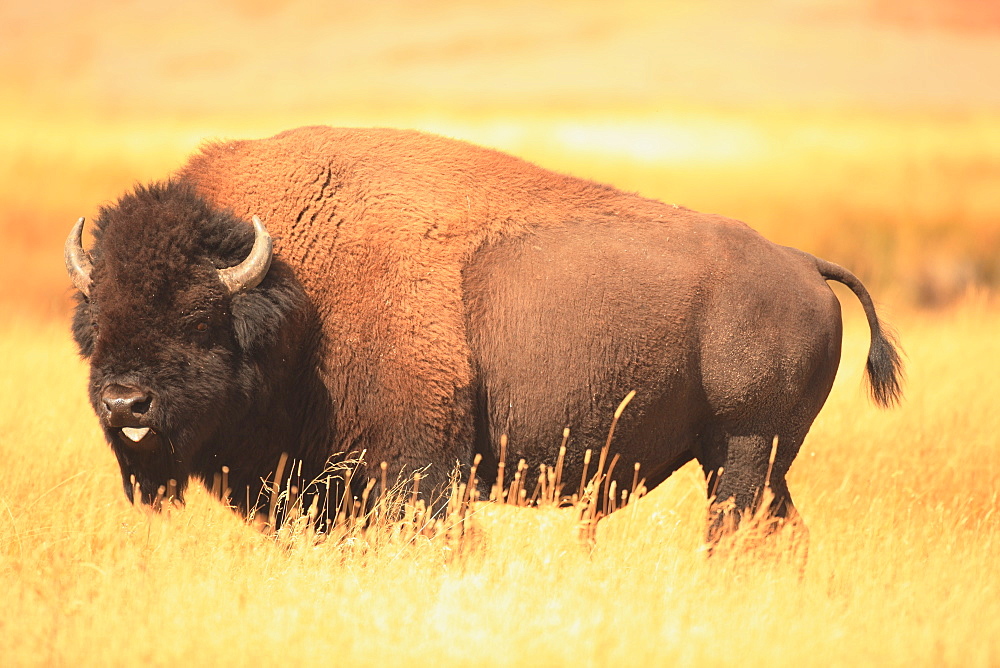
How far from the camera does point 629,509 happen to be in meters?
5.94

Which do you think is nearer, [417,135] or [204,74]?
[417,135]

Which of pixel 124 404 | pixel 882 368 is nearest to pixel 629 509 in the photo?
pixel 882 368

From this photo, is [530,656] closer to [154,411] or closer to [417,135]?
[154,411]

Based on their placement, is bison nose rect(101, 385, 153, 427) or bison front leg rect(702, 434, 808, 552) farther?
bison front leg rect(702, 434, 808, 552)

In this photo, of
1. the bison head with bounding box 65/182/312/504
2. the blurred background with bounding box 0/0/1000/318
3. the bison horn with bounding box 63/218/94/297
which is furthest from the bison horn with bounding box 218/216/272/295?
the blurred background with bounding box 0/0/1000/318

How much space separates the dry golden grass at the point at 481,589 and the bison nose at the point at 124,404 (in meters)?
0.60

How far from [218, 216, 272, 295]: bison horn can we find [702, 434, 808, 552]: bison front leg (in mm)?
2306

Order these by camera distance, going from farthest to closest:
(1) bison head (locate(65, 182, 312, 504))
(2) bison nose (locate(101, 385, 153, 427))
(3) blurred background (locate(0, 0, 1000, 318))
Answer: (3) blurred background (locate(0, 0, 1000, 318)) < (1) bison head (locate(65, 182, 312, 504)) < (2) bison nose (locate(101, 385, 153, 427))

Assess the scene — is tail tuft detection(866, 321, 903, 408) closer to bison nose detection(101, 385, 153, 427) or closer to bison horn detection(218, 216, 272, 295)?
bison horn detection(218, 216, 272, 295)

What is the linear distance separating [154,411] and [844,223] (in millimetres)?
16273

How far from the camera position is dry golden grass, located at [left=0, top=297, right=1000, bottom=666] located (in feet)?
12.0

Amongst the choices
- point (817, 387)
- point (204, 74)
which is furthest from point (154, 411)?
point (204, 74)

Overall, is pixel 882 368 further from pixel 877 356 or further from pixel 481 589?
pixel 481 589

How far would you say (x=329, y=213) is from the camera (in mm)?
4770
